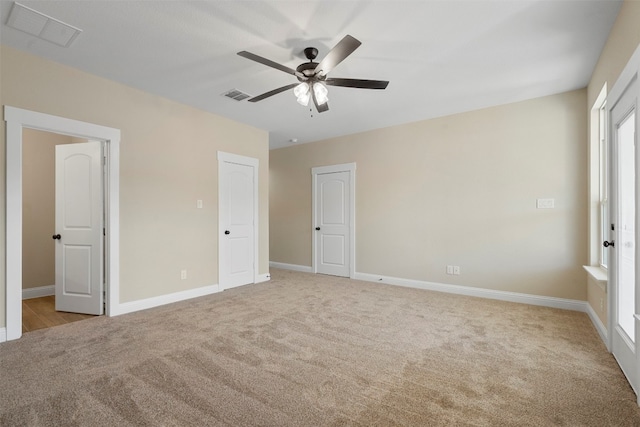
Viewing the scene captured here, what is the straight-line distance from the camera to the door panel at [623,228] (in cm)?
223

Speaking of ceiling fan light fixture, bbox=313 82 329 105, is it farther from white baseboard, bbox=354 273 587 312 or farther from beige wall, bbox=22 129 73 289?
beige wall, bbox=22 129 73 289

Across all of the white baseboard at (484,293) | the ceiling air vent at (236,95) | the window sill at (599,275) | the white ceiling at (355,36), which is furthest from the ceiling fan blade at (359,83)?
the white baseboard at (484,293)

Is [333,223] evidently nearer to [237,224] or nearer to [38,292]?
[237,224]

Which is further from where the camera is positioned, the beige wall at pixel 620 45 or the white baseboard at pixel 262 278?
the white baseboard at pixel 262 278

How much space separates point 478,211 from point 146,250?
461 cm

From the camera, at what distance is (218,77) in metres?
3.44

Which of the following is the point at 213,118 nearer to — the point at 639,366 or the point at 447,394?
the point at 447,394

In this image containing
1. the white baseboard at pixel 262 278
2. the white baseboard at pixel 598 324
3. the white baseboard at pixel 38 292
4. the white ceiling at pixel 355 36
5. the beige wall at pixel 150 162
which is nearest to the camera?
the white ceiling at pixel 355 36

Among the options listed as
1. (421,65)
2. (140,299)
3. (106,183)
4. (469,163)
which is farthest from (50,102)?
(469,163)

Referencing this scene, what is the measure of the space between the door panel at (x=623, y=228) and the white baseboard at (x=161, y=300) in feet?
15.0

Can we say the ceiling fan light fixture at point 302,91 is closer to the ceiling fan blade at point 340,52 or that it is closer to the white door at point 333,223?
the ceiling fan blade at point 340,52

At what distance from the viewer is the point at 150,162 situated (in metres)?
3.96

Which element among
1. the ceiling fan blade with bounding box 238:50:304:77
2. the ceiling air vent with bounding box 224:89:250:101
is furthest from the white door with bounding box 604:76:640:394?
the ceiling air vent with bounding box 224:89:250:101

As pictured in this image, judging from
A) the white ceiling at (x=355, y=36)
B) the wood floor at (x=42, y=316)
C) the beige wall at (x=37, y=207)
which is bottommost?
the wood floor at (x=42, y=316)
